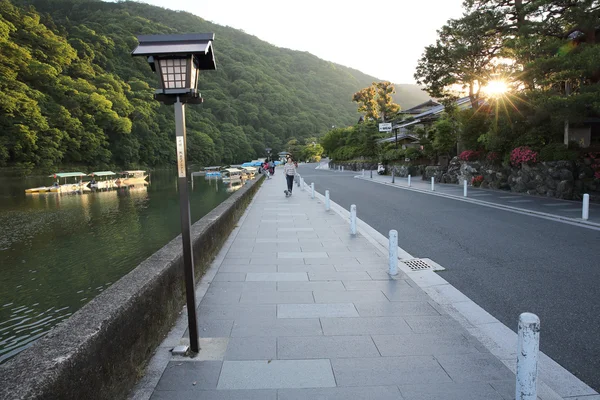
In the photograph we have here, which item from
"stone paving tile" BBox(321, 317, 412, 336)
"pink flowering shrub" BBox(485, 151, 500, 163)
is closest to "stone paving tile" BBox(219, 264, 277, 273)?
"stone paving tile" BBox(321, 317, 412, 336)

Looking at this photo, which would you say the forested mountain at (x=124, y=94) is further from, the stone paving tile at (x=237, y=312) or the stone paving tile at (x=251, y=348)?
the stone paving tile at (x=251, y=348)

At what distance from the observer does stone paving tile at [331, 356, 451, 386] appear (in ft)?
10.7

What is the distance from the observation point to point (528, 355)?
267 centimetres

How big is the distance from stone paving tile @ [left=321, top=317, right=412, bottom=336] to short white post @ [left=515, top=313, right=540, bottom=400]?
154 centimetres

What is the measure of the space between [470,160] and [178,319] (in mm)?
23934

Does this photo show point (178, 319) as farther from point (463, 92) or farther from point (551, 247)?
point (463, 92)

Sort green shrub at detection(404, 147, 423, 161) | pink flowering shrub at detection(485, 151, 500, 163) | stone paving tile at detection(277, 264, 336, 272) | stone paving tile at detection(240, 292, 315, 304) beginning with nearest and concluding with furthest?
stone paving tile at detection(240, 292, 315, 304) → stone paving tile at detection(277, 264, 336, 272) → pink flowering shrub at detection(485, 151, 500, 163) → green shrub at detection(404, 147, 423, 161)

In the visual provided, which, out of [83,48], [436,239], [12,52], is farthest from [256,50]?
[436,239]

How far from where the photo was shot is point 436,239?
A: 9.30 m

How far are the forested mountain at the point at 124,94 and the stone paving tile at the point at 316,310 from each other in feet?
117

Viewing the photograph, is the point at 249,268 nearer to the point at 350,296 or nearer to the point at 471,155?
the point at 350,296

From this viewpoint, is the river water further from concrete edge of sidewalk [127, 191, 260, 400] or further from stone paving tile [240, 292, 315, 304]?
stone paving tile [240, 292, 315, 304]

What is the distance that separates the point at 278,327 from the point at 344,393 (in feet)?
4.51

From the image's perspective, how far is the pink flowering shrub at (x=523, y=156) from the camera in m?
18.1
